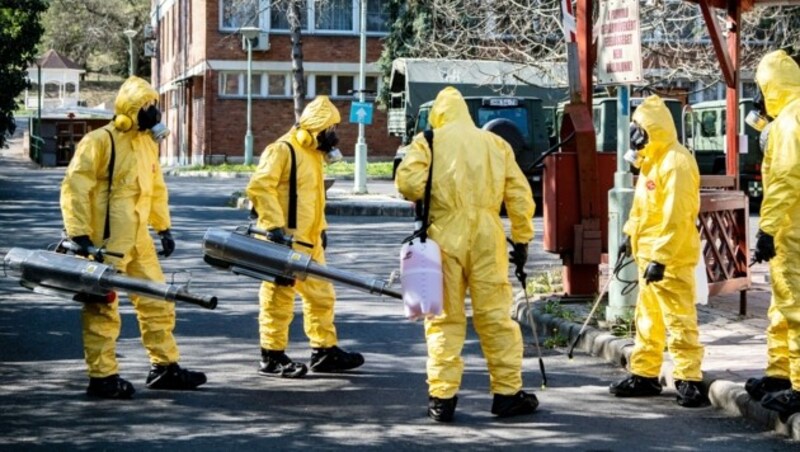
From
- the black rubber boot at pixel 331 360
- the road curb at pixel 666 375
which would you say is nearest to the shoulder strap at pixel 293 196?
the black rubber boot at pixel 331 360

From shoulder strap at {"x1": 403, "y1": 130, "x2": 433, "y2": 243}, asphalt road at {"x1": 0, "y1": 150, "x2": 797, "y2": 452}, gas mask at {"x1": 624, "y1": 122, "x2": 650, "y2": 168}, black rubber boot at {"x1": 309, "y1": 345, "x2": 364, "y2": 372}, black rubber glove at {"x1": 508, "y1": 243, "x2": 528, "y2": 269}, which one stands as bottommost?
asphalt road at {"x1": 0, "y1": 150, "x2": 797, "y2": 452}

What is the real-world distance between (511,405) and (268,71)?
128 feet

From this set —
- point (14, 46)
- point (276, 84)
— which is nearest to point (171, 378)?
point (14, 46)

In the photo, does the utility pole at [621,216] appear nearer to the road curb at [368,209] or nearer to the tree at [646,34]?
the tree at [646,34]

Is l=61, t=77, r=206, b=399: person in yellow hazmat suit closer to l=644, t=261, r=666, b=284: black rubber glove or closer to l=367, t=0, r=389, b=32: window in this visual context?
l=644, t=261, r=666, b=284: black rubber glove

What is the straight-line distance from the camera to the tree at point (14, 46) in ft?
98.4

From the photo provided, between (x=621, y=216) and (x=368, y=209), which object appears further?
(x=368, y=209)

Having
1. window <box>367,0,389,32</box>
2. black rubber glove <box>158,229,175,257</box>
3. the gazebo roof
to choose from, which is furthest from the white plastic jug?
the gazebo roof

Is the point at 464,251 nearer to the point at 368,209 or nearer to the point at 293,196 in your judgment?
the point at 293,196

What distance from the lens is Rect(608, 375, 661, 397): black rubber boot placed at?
870 centimetres

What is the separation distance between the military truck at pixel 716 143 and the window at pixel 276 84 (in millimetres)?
21289

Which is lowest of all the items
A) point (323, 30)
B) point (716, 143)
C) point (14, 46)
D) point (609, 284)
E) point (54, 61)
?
point (609, 284)

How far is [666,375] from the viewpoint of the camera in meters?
9.09

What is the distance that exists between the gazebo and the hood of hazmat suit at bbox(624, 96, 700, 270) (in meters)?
57.8
